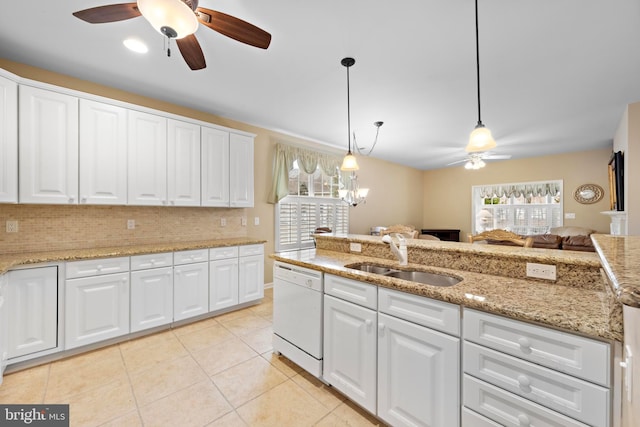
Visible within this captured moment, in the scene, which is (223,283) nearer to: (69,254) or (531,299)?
(69,254)

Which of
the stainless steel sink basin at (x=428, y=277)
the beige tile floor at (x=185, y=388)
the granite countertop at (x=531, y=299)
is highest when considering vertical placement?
the granite countertop at (x=531, y=299)

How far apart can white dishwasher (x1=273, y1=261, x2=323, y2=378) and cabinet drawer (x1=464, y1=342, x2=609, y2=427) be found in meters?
1.02

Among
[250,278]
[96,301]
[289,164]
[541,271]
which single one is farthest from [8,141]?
[541,271]

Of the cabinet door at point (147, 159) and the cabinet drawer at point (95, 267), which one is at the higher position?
the cabinet door at point (147, 159)

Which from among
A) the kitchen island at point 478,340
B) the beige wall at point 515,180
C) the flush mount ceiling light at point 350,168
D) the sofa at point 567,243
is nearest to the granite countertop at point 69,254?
the kitchen island at point 478,340

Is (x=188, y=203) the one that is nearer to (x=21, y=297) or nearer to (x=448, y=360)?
(x=21, y=297)

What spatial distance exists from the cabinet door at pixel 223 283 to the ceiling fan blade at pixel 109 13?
2323 mm

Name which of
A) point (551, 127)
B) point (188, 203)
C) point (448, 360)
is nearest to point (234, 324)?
point (188, 203)

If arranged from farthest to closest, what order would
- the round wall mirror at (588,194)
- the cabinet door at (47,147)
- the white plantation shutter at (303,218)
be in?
the round wall mirror at (588,194) < the white plantation shutter at (303,218) < the cabinet door at (47,147)

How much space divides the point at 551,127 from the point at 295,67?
4.11 m

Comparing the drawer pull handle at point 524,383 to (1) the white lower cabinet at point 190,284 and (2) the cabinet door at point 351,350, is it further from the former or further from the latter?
(1) the white lower cabinet at point 190,284

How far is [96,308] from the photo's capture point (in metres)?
2.41

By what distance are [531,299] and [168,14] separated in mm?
2114

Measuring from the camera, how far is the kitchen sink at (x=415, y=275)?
1.77 m
